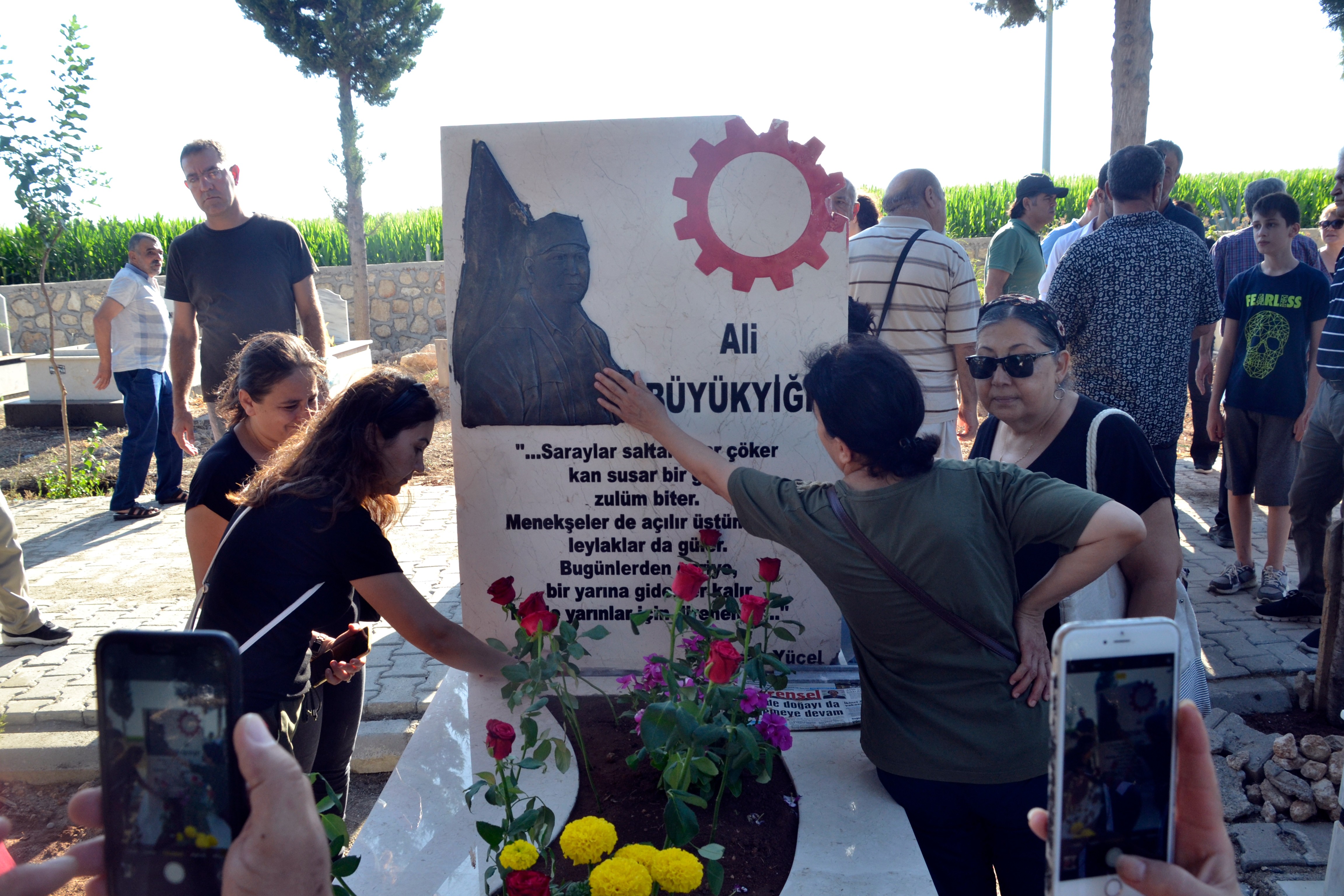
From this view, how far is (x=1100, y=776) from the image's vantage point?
3.56ft

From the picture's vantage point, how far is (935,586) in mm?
1884

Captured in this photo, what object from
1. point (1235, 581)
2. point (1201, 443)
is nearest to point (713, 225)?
point (1235, 581)

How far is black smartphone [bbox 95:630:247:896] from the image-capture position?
39.0 inches

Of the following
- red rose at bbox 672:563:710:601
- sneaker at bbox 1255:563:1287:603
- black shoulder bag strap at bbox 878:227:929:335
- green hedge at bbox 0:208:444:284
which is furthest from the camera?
green hedge at bbox 0:208:444:284

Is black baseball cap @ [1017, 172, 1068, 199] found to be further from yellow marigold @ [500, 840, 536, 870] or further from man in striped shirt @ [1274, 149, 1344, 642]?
yellow marigold @ [500, 840, 536, 870]

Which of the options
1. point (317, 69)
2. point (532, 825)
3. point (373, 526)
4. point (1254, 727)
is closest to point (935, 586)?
point (532, 825)

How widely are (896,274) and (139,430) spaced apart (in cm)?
605

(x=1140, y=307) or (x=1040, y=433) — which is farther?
(x=1140, y=307)

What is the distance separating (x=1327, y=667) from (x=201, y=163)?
17.3 ft

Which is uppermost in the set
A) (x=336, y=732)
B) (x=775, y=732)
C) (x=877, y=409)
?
(x=877, y=409)

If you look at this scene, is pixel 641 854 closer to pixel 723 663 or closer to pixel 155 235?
pixel 723 663

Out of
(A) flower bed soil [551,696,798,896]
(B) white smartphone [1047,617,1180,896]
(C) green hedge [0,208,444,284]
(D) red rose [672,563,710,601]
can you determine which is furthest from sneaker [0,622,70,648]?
(C) green hedge [0,208,444,284]

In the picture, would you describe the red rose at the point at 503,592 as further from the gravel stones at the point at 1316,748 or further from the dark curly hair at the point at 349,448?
the gravel stones at the point at 1316,748

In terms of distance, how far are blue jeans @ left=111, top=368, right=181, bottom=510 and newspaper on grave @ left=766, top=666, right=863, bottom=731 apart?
611 cm
